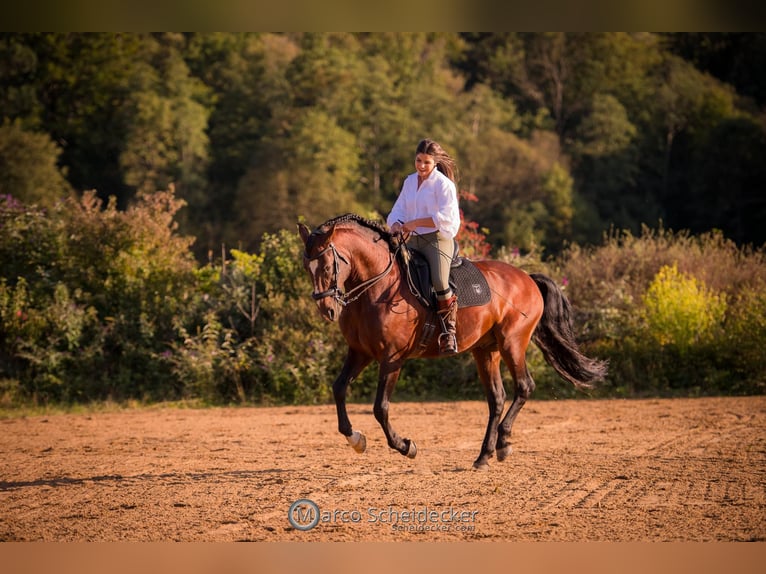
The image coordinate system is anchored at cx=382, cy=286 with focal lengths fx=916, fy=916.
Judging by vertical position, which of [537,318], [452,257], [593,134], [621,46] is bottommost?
[537,318]

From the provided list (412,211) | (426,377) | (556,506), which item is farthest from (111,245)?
(556,506)

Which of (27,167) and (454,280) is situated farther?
(27,167)

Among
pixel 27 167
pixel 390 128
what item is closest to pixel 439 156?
pixel 27 167

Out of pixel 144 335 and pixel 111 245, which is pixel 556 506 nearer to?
pixel 144 335

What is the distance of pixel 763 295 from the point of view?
15695 millimetres

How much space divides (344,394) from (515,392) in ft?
6.25

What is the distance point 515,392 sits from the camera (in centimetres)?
927

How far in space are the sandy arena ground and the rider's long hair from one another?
114 inches

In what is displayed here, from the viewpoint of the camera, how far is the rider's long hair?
→ 852 cm

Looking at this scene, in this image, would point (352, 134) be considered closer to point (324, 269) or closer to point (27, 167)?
point (27, 167)

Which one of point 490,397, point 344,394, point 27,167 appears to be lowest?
point 490,397

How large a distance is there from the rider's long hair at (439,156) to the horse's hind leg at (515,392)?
6.09 feet

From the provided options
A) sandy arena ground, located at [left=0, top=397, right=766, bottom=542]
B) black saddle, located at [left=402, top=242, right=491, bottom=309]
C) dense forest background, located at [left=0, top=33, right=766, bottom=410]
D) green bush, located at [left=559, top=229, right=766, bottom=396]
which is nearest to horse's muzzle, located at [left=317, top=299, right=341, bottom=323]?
black saddle, located at [left=402, top=242, right=491, bottom=309]

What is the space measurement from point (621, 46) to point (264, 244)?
33.0 meters
